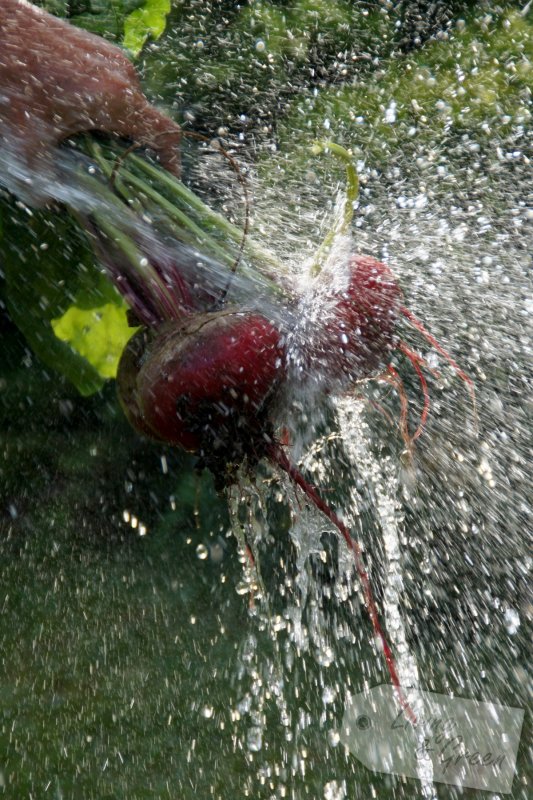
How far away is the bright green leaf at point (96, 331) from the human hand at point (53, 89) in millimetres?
202

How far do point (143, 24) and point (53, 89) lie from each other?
1.05 ft

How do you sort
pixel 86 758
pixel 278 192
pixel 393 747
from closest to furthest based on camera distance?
1. pixel 278 192
2. pixel 86 758
3. pixel 393 747

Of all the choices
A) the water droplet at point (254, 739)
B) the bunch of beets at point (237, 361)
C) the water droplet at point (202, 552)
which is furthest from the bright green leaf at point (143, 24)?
the water droplet at point (254, 739)

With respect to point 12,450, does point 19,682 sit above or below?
below

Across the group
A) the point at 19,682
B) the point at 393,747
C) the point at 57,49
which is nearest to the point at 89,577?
the point at 19,682

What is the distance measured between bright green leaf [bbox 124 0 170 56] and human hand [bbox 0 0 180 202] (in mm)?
207

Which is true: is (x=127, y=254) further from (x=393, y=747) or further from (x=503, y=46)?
(x=393, y=747)

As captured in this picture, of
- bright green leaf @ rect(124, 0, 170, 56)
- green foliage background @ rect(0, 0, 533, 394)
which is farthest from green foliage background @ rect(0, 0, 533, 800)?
bright green leaf @ rect(124, 0, 170, 56)

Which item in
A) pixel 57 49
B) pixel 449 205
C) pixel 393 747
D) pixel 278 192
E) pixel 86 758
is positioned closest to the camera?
pixel 57 49

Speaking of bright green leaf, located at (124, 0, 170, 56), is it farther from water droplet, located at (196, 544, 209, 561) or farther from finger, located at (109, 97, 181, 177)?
water droplet, located at (196, 544, 209, 561)

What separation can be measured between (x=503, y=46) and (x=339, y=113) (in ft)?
0.84

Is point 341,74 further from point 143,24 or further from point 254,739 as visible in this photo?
point 254,739

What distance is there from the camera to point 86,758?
5.09ft

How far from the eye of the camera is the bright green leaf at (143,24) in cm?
87
